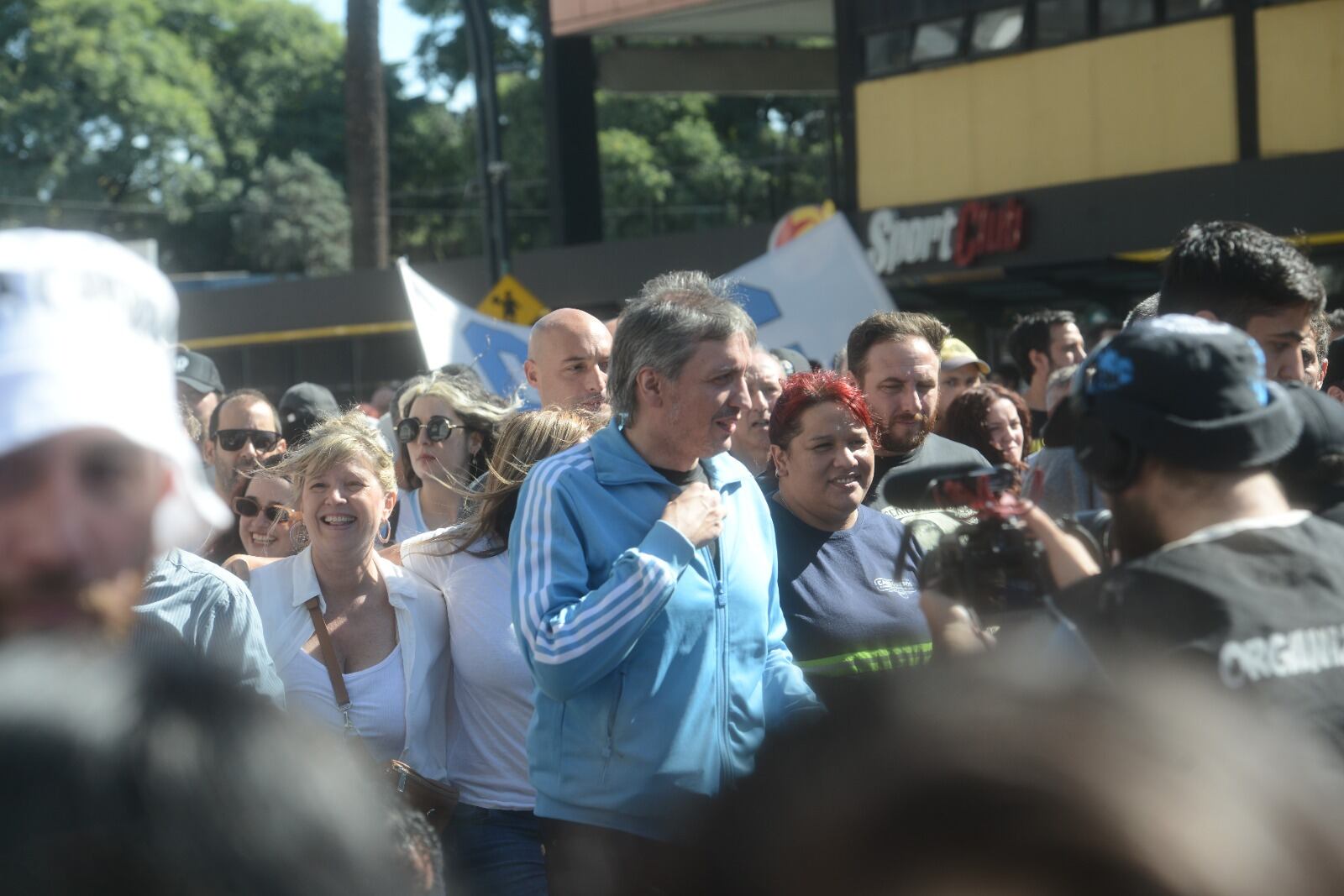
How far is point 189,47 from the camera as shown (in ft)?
165

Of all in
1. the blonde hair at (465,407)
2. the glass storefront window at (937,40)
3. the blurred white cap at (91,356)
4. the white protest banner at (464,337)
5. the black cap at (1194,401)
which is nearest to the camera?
the blurred white cap at (91,356)

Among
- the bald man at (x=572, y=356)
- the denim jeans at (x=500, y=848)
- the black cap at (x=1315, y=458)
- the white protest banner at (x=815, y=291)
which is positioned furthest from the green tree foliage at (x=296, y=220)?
the black cap at (x=1315, y=458)

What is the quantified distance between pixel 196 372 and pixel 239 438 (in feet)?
3.23

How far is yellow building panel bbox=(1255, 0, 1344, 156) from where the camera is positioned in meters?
14.9

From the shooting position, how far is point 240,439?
651 cm

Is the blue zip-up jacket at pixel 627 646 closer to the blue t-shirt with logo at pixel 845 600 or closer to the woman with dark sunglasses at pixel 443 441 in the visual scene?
the blue t-shirt with logo at pixel 845 600

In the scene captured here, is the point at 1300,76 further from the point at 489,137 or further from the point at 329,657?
the point at 329,657

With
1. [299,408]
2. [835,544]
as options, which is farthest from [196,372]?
[835,544]

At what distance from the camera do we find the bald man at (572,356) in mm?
5238

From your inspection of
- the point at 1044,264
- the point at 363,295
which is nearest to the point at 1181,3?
the point at 1044,264

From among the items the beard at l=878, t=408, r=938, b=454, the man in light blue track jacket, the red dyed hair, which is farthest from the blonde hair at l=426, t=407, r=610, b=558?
the beard at l=878, t=408, r=938, b=454

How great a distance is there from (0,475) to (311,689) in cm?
294

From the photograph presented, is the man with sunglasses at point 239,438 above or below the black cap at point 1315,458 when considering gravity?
below

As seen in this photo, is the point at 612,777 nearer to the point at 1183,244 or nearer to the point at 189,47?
the point at 1183,244
